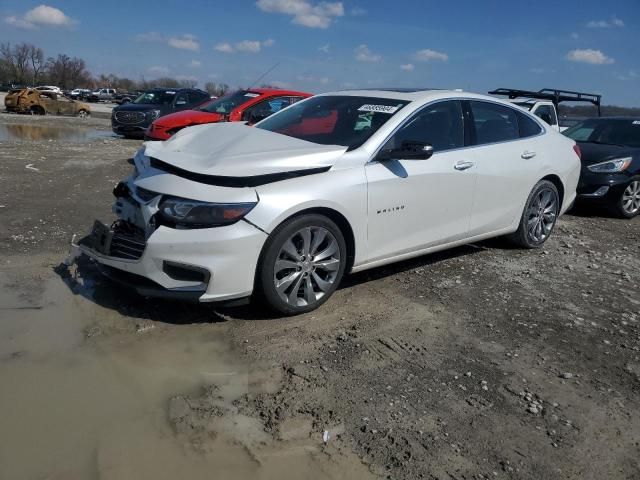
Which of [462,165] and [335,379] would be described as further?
[462,165]

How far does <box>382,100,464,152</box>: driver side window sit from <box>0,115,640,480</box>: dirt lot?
1.21 metres

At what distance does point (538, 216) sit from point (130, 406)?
15.5ft

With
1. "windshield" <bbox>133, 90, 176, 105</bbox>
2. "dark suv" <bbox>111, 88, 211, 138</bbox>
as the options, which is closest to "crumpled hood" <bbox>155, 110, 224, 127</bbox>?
"dark suv" <bbox>111, 88, 211, 138</bbox>

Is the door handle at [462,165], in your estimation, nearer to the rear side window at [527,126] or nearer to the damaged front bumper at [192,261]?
the rear side window at [527,126]

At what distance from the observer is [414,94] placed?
5.08m

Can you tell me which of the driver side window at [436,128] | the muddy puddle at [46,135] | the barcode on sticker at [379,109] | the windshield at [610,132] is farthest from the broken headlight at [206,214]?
the muddy puddle at [46,135]

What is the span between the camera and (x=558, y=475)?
266cm

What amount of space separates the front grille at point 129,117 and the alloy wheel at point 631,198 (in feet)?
41.1

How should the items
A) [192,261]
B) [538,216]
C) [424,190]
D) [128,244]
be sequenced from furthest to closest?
1. [538,216]
2. [424,190]
3. [128,244]
4. [192,261]

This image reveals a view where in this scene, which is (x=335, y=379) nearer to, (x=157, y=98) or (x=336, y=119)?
(x=336, y=119)

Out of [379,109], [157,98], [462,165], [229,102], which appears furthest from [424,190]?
[157,98]

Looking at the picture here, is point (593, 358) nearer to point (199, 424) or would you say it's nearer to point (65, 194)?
point (199, 424)

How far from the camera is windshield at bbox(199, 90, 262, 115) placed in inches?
483

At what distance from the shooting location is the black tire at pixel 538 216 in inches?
236
